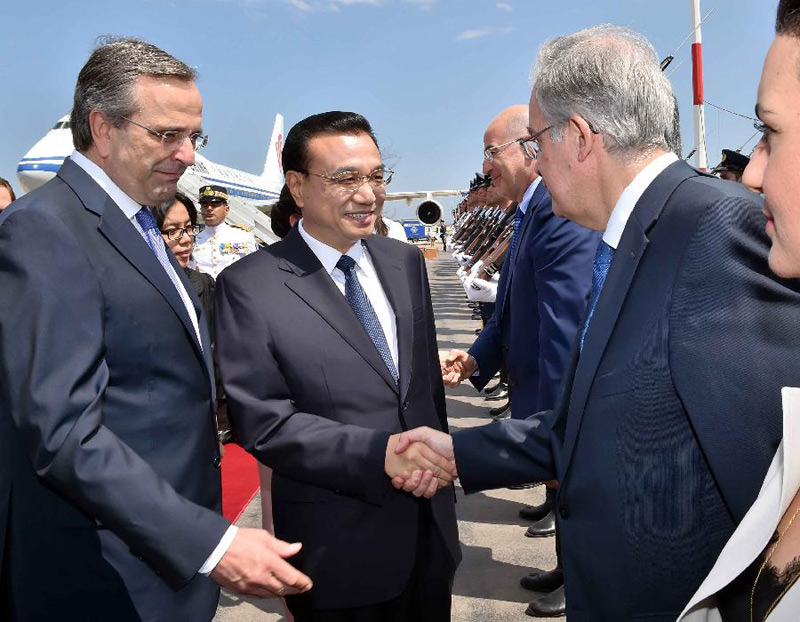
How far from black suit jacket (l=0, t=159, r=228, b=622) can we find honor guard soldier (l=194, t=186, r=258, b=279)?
5.72m

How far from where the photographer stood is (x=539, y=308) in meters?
3.13

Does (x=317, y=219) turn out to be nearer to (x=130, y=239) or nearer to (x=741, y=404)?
(x=130, y=239)

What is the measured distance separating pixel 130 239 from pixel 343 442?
88 cm

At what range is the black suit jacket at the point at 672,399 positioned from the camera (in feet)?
4.39

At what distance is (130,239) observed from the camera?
1.78m

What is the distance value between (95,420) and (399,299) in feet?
3.83

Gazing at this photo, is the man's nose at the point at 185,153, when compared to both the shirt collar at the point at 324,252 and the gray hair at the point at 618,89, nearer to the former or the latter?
the shirt collar at the point at 324,252

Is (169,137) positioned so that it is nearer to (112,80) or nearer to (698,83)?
(112,80)

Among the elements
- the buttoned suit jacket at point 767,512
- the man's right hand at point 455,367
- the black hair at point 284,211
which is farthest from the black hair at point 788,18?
the black hair at point 284,211

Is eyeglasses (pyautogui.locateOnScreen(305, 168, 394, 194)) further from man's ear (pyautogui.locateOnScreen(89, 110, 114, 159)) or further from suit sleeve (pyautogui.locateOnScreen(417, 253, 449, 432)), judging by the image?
man's ear (pyautogui.locateOnScreen(89, 110, 114, 159))

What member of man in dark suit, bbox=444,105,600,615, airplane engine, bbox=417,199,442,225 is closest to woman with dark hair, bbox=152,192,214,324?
man in dark suit, bbox=444,105,600,615

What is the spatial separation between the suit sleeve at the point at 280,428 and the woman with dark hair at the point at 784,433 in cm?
110

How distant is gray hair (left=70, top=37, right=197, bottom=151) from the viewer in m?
1.91

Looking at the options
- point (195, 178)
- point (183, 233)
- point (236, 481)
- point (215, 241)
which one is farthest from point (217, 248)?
point (195, 178)
